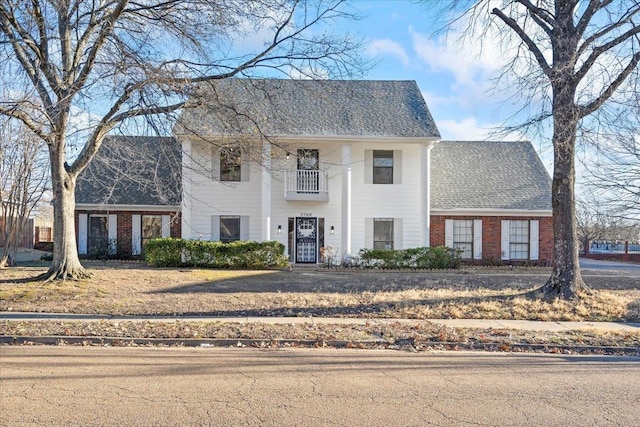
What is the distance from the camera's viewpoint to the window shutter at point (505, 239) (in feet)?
78.7

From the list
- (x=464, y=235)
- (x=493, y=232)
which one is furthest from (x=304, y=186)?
(x=493, y=232)

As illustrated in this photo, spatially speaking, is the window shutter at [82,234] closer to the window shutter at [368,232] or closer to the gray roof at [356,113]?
the gray roof at [356,113]

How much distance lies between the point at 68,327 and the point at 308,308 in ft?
16.6

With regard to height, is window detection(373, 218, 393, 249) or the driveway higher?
window detection(373, 218, 393, 249)

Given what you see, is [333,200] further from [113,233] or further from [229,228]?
[113,233]

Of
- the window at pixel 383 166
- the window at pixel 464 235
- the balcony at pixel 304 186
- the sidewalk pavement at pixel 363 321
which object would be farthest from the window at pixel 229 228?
the sidewalk pavement at pixel 363 321

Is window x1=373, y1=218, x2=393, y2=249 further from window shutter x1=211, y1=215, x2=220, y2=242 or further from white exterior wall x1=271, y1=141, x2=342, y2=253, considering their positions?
window shutter x1=211, y1=215, x2=220, y2=242

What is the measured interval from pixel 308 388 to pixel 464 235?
19.1 metres

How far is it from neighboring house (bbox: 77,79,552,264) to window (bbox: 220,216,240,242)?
44mm

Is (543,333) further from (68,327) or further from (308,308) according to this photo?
(68,327)

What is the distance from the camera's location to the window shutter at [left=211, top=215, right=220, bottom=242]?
905 inches

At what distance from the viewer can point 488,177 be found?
26062mm

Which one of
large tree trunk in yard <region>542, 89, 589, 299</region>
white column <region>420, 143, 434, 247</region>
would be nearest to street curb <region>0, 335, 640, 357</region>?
large tree trunk in yard <region>542, 89, 589, 299</region>

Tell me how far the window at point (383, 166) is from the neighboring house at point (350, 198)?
4 cm
